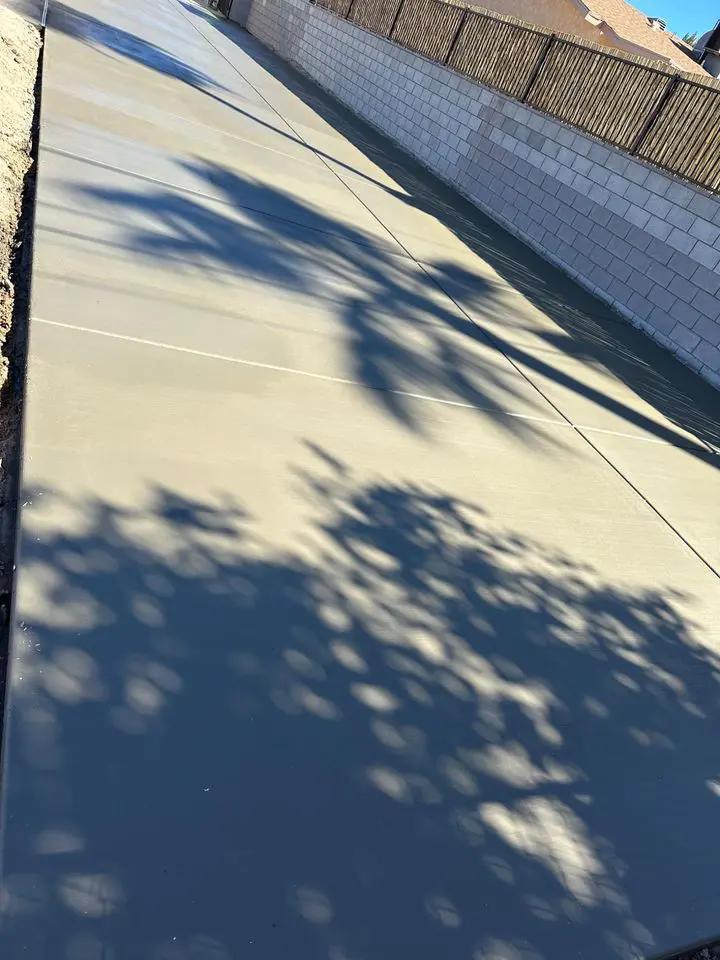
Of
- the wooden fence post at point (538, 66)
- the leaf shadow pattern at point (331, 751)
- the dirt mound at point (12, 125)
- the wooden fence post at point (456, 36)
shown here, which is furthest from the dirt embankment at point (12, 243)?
the wooden fence post at point (456, 36)

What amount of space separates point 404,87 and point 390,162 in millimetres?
3257

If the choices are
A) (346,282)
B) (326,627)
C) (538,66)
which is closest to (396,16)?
(538,66)

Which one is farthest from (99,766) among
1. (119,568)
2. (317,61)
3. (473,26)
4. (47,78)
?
(317,61)

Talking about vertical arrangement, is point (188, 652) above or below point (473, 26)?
below

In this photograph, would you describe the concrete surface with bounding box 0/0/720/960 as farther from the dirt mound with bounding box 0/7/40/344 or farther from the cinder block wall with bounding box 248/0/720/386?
the cinder block wall with bounding box 248/0/720/386

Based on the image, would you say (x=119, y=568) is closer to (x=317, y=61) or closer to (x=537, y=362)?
(x=537, y=362)

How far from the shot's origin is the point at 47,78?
7820mm

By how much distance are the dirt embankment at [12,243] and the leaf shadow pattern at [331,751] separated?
0.83ft

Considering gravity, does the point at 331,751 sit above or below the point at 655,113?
below

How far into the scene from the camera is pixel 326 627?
2717 mm

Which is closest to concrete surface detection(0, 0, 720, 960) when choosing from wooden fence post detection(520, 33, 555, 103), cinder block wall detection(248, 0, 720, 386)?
cinder block wall detection(248, 0, 720, 386)

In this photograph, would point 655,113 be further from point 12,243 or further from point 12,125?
point 12,243

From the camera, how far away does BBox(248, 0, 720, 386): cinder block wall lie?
769cm

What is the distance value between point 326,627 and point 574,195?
8.35 meters
